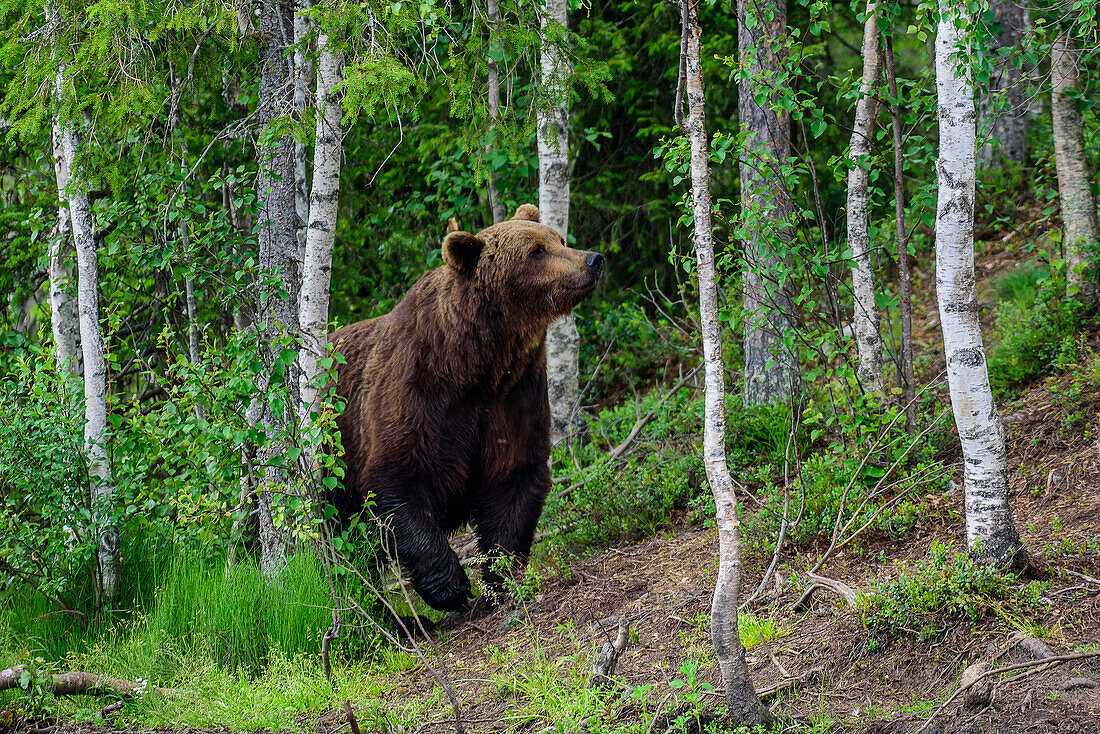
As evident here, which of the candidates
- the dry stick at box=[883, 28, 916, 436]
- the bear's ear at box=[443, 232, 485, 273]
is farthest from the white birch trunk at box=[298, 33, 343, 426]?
the dry stick at box=[883, 28, 916, 436]

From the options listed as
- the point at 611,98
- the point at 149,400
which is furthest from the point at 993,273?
the point at 149,400

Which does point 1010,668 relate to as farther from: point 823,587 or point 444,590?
point 444,590

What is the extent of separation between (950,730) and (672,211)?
8485 mm

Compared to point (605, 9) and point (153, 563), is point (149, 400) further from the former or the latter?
point (605, 9)

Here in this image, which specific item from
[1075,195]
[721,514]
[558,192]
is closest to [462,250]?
[558,192]

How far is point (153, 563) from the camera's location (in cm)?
625

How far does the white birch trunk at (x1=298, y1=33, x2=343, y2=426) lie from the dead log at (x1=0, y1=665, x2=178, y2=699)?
1823mm

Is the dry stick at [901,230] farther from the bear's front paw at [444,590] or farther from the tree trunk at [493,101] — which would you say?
the tree trunk at [493,101]

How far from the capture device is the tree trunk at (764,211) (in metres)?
5.65

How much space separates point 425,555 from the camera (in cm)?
599

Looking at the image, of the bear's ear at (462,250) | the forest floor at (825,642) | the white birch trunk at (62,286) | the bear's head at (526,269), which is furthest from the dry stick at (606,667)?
the white birch trunk at (62,286)

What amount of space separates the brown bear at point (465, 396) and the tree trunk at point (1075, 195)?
3900 millimetres

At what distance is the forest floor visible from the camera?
3.55 meters

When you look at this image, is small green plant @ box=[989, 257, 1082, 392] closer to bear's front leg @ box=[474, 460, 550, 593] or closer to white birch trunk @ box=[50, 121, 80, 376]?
bear's front leg @ box=[474, 460, 550, 593]
